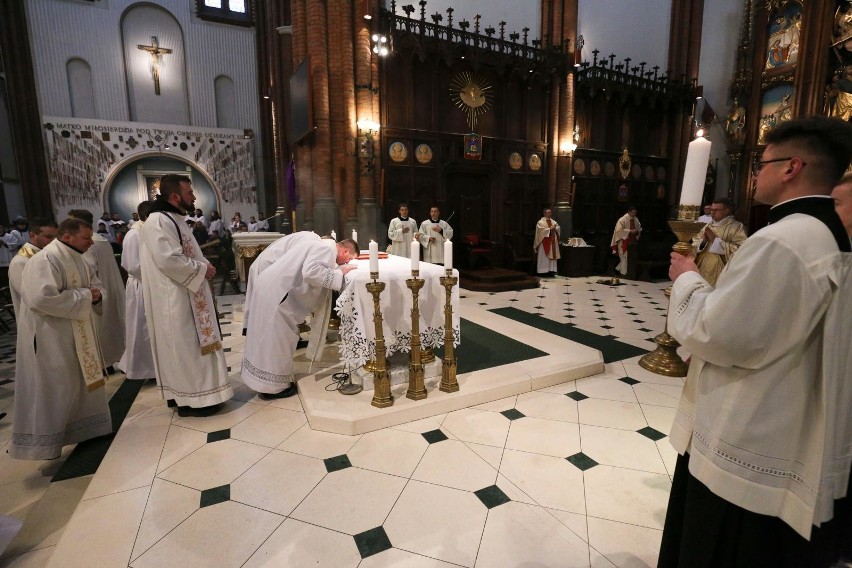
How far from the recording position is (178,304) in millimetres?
3268

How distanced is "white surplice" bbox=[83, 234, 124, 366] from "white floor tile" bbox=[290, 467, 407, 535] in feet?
11.1

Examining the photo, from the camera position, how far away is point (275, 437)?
3135mm

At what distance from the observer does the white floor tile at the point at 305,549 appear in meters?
2.03

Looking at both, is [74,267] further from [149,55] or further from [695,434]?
[149,55]

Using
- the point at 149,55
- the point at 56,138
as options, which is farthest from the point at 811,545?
the point at 149,55

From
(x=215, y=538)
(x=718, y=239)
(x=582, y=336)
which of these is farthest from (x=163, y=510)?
(x=718, y=239)

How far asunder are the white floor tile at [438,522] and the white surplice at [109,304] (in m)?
3.85

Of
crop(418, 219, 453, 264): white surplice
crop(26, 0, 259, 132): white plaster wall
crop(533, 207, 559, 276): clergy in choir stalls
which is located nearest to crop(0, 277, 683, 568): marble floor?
crop(418, 219, 453, 264): white surplice

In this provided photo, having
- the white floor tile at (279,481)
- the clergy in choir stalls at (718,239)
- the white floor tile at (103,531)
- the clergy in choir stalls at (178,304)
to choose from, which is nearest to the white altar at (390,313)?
the white floor tile at (279,481)

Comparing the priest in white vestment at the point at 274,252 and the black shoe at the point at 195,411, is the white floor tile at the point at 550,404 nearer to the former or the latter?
the priest in white vestment at the point at 274,252

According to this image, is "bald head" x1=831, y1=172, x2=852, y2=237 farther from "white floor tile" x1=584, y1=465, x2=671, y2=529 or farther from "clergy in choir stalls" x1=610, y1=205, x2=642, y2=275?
"clergy in choir stalls" x1=610, y1=205, x2=642, y2=275

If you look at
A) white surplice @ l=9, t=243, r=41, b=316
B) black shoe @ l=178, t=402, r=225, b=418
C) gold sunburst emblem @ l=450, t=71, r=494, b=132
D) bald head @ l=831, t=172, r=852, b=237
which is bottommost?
black shoe @ l=178, t=402, r=225, b=418

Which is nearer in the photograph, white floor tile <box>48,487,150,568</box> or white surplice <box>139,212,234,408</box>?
white floor tile <box>48,487,150,568</box>

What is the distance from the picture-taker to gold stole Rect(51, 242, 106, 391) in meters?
2.93
